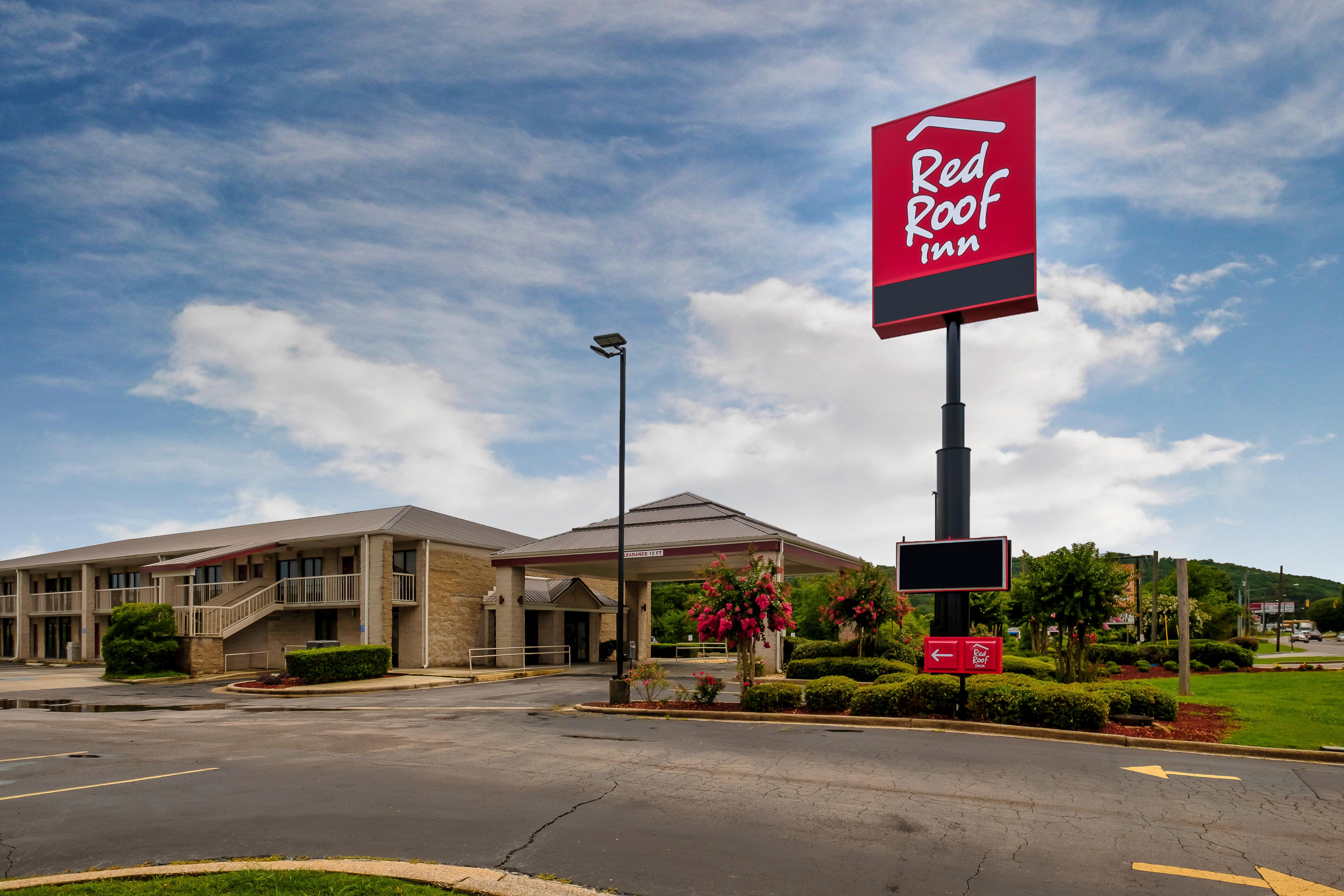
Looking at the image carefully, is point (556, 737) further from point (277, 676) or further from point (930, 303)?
point (277, 676)

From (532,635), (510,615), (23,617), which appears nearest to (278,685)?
(510,615)

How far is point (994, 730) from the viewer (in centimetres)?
1458

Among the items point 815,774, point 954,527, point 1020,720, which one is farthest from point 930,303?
point 815,774

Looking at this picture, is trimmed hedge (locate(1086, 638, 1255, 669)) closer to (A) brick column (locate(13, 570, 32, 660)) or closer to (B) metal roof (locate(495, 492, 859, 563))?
(B) metal roof (locate(495, 492, 859, 563))

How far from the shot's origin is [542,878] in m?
6.75

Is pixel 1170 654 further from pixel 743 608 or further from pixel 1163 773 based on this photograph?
pixel 1163 773

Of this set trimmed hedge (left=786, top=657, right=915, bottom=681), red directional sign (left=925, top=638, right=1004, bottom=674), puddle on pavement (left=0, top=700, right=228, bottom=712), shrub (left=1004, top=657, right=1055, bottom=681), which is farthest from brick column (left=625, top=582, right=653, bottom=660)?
red directional sign (left=925, top=638, right=1004, bottom=674)

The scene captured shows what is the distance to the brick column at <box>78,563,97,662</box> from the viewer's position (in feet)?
152

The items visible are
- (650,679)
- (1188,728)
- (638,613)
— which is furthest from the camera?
(638,613)

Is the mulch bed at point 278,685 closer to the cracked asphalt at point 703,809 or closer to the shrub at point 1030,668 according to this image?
the cracked asphalt at point 703,809

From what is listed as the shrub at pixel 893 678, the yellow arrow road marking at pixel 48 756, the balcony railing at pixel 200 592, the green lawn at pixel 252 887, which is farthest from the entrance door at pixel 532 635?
the green lawn at pixel 252 887

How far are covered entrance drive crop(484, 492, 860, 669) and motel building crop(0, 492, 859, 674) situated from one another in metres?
0.07

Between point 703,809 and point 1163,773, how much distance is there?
6.15 m

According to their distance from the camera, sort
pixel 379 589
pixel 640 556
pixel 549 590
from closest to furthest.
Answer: pixel 640 556
pixel 379 589
pixel 549 590
